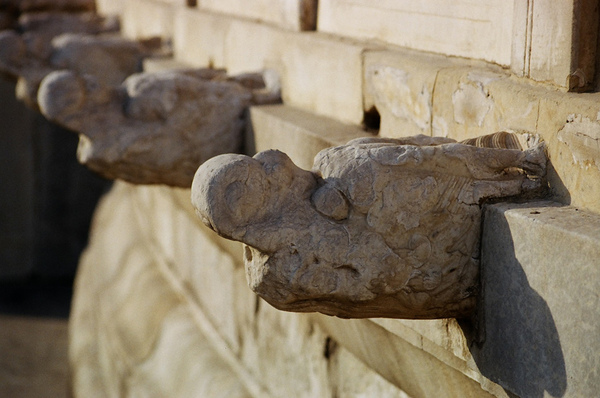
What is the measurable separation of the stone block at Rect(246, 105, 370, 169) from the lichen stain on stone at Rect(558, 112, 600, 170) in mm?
806

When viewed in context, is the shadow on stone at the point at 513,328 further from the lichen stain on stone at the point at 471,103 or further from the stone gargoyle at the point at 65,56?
the stone gargoyle at the point at 65,56

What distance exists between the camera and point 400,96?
248cm

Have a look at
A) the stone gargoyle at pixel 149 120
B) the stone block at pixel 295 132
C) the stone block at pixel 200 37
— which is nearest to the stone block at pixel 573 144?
the stone block at pixel 295 132

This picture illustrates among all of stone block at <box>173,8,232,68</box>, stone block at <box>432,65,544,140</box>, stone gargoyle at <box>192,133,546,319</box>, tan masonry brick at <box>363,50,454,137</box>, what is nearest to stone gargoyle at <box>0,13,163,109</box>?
stone block at <box>173,8,232,68</box>

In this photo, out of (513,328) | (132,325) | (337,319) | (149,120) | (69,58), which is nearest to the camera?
(513,328)

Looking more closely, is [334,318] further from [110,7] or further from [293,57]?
[110,7]

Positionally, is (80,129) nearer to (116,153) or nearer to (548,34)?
(116,153)

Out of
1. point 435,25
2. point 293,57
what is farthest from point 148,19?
point 435,25

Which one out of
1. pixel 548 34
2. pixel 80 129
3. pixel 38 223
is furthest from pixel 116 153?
pixel 38 223

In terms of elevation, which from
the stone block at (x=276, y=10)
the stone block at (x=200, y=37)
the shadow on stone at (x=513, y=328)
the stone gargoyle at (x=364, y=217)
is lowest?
the shadow on stone at (x=513, y=328)

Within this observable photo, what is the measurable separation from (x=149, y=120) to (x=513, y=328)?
5.72ft

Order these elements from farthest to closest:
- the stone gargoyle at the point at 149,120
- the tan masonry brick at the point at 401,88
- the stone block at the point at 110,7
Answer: the stone block at the point at 110,7
the stone gargoyle at the point at 149,120
the tan masonry brick at the point at 401,88

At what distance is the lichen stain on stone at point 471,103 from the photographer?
2.11 meters

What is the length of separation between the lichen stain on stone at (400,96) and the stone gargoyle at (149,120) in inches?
31.7
